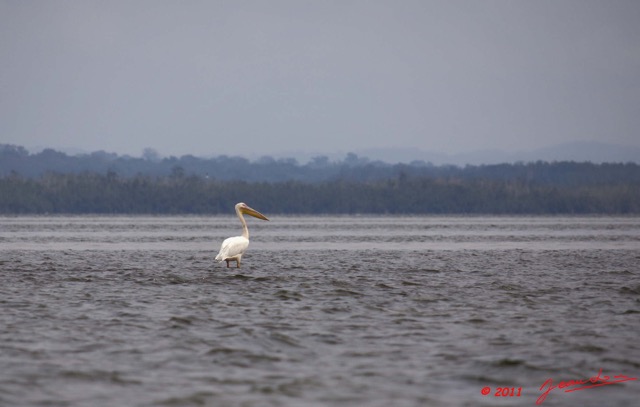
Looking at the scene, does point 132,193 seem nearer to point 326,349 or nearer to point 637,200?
point 637,200

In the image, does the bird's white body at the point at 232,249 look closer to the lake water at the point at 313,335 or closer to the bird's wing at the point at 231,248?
the bird's wing at the point at 231,248

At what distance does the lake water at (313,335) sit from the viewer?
12172 mm

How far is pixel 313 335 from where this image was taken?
16203 mm

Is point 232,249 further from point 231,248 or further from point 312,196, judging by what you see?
point 312,196

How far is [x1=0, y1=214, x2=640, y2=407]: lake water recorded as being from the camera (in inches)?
479

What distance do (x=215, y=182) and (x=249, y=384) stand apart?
134113 millimetres

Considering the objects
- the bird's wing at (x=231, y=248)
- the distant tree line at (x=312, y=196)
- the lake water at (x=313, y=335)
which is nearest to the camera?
the lake water at (x=313, y=335)

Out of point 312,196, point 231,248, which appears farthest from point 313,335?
point 312,196

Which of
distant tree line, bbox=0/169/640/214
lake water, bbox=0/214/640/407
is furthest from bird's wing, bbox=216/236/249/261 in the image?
distant tree line, bbox=0/169/640/214

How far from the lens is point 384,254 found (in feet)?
132

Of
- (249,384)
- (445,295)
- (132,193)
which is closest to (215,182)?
(132,193)

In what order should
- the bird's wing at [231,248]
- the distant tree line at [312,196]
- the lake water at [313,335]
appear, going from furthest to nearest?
the distant tree line at [312,196]
the bird's wing at [231,248]
the lake water at [313,335]

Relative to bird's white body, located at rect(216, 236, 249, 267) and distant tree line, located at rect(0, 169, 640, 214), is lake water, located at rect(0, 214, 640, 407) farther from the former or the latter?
distant tree line, located at rect(0, 169, 640, 214)

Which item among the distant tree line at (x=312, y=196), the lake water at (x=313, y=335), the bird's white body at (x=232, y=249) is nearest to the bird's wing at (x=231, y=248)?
the bird's white body at (x=232, y=249)
